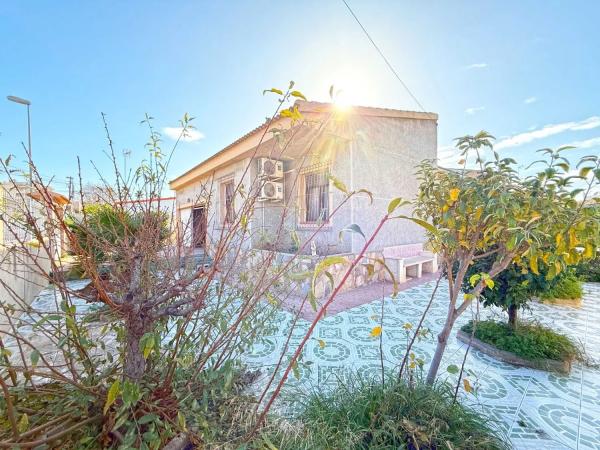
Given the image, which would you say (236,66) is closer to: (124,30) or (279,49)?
(279,49)

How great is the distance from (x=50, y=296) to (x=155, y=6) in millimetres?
7056

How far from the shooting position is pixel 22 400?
1615 millimetres

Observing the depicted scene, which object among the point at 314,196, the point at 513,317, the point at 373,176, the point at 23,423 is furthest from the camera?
the point at 314,196

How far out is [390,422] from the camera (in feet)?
5.97

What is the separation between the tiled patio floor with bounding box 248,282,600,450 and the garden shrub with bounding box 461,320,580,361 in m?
0.21

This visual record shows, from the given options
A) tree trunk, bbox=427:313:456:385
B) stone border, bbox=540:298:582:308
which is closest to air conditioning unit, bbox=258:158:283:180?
tree trunk, bbox=427:313:456:385

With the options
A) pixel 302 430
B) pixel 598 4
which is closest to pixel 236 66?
pixel 302 430

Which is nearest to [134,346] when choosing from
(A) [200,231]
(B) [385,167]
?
(A) [200,231]

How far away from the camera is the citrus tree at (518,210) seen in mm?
1811

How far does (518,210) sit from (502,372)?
2.68 metres

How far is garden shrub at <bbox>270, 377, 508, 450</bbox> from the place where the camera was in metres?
1.75

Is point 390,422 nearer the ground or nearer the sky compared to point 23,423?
nearer the ground

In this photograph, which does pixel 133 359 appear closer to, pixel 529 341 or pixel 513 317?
pixel 529 341

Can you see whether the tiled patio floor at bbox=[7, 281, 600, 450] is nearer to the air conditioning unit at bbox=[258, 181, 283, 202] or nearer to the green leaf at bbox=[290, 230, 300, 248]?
the green leaf at bbox=[290, 230, 300, 248]
